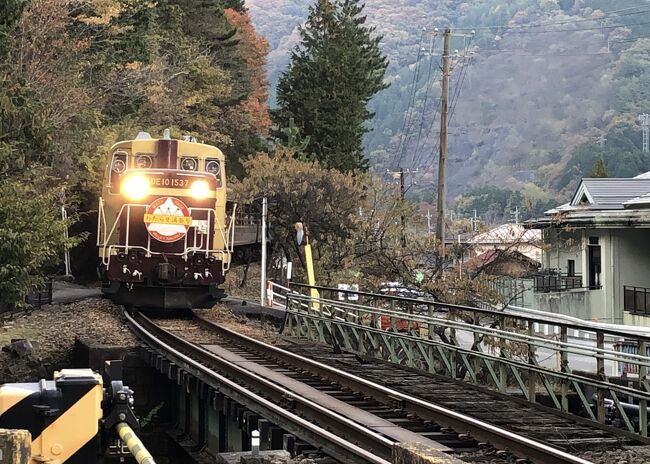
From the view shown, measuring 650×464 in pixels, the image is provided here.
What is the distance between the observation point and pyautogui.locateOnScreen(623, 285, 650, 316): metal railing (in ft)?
82.1

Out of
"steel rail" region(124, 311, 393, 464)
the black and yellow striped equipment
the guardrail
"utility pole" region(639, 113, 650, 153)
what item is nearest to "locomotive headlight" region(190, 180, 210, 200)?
the guardrail

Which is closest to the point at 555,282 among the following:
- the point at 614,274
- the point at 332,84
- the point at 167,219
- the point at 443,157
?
the point at 614,274

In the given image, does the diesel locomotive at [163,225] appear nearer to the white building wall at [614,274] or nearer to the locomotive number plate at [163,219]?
the locomotive number plate at [163,219]

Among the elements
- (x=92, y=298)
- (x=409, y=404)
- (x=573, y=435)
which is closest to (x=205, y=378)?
(x=409, y=404)

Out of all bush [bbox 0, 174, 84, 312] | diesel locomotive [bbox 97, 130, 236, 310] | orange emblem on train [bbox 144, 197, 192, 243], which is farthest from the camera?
diesel locomotive [bbox 97, 130, 236, 310]

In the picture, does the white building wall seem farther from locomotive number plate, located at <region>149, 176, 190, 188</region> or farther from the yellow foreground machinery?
the yellow foreground machinery

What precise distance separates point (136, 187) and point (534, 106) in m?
143

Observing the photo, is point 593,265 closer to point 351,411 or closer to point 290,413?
point 351,411

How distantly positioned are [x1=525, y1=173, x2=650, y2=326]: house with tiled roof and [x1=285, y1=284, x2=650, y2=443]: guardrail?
5601 mm

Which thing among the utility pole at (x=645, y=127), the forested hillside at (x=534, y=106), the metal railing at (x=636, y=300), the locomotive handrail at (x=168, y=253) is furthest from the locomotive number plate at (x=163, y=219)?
the utility pole at (x=645, y=127)

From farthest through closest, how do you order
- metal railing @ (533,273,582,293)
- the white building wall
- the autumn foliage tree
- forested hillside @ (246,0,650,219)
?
forested hillside @ (246,0,650,219) < the autumn foliage tree < metal railing @ (533,273,582,293) < the white building wall

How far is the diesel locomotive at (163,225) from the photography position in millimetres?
18000

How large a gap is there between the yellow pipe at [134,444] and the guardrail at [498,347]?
17.7 feet

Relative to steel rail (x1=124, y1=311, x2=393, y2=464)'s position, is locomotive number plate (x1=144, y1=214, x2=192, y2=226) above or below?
above
